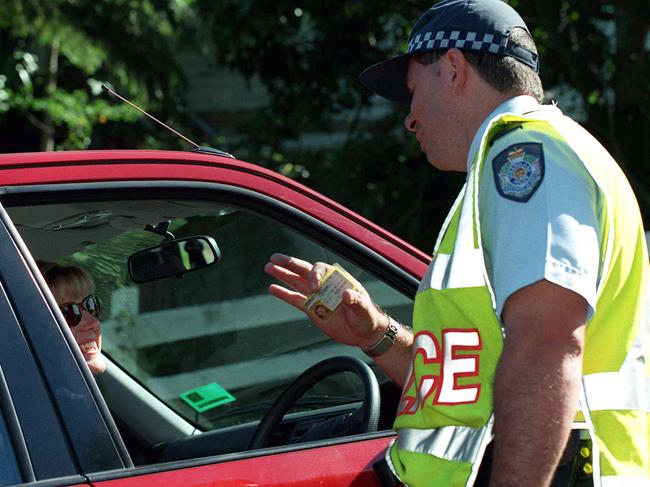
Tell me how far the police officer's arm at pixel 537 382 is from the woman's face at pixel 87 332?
1365mm

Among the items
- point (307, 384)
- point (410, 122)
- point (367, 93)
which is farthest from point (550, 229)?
point (367, 93)

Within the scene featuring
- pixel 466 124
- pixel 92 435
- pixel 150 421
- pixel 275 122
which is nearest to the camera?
pixel 92 435

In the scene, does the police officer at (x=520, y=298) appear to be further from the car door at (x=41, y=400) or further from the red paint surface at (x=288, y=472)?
the car door at (x=41, y=400)

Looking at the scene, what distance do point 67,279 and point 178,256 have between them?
38cm

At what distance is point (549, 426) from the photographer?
1.69m

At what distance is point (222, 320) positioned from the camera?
381cm

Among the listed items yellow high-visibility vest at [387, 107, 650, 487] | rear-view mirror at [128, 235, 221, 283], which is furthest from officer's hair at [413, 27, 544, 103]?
rear-view mirror at [128, 235, 221, 283]

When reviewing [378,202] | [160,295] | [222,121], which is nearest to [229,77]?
[222,121]

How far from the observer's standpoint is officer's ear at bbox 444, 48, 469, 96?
2.00 metres

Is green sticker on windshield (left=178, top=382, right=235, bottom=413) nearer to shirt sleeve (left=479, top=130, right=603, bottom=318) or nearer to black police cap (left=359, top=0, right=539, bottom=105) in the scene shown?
black police cap (left=359, top=0, right=539, bottom=105)

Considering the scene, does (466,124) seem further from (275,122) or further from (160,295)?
(275,122)

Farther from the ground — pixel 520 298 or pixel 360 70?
pixel 360 70

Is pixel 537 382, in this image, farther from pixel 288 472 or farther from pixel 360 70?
pixel 360 70

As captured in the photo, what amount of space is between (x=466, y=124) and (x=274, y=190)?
494 millimetres
